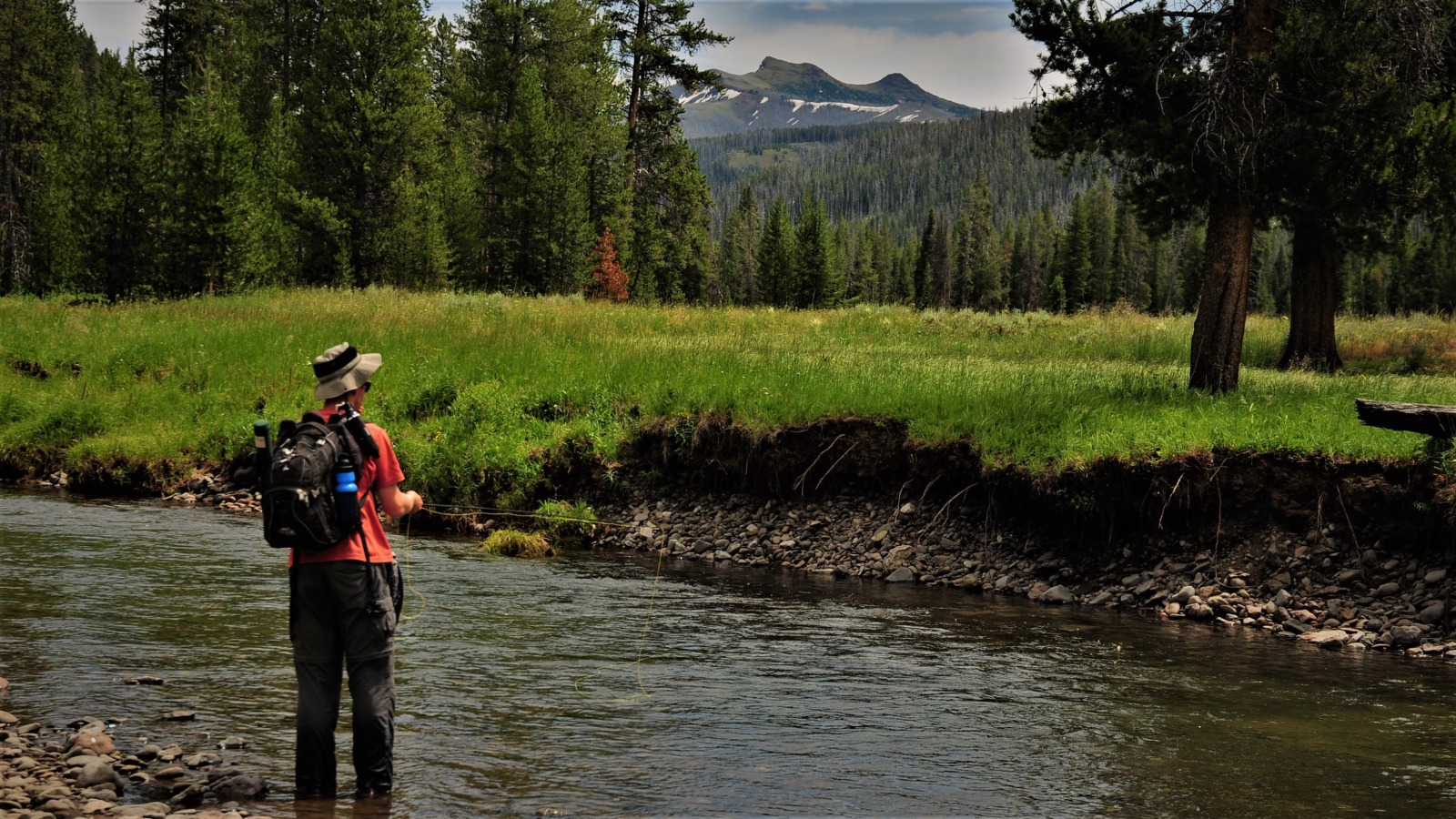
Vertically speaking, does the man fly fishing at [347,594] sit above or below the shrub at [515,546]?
above

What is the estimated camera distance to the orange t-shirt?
5.83m

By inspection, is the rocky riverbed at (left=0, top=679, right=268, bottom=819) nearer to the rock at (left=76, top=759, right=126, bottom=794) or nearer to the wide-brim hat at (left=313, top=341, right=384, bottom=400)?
the rock at (left=76, top=759, right=126, bottom=794)

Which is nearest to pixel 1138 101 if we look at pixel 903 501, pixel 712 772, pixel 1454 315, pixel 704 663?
pixel 903 501

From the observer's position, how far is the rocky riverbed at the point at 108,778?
5566 millimetres

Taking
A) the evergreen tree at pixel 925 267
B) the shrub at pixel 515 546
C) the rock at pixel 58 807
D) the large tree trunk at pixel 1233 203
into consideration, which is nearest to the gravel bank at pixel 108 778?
the rock at pixel 58 807

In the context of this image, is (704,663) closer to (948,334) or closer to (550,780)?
(550,780)

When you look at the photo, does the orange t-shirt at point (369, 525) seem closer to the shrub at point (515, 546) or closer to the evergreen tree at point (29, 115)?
the shrub at point (515, 546)

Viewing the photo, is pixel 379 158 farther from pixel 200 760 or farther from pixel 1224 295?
pixel 200 760

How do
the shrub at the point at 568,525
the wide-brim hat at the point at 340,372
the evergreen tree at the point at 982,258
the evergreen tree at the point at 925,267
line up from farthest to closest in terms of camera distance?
the evergreen tree at the point at 925,267
the evergreen tree at the point at 982,258
the shrub at the point at 568,525
the wide-brim hat at the point at 340,372

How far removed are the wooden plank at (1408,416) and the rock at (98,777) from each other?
11790 millimetres

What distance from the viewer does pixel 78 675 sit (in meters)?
8.17

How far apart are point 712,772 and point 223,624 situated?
18.1 ft

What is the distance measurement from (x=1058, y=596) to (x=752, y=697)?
19.4 feet

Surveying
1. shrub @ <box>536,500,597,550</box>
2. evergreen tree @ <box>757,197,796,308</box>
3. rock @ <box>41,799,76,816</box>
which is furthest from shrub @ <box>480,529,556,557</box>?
evergreen tree @ <box>757,197,796,308</box>
